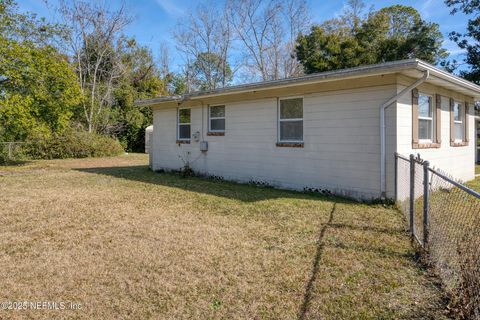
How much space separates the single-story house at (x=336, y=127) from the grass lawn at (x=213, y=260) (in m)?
1.17

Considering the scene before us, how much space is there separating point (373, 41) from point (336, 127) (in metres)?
18.2

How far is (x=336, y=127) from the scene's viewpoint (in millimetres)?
7211

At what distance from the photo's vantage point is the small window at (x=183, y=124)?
11.2m

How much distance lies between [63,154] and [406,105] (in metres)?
17.3

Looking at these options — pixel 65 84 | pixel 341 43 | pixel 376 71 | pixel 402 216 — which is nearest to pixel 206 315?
pixel 402 216

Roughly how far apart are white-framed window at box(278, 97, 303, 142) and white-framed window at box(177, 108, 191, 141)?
3.88 meters

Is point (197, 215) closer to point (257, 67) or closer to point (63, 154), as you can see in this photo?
point (63, 154)

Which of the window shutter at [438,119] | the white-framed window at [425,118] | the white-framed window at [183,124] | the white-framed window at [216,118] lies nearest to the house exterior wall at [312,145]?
the white-framed window at [216,118]

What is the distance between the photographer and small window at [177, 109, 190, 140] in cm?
1117

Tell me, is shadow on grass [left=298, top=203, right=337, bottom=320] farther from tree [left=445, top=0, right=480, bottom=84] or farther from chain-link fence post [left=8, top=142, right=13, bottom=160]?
tree [left=445, top=0, right=480, bottom=84]

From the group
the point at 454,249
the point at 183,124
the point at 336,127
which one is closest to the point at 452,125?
the point at 336,127

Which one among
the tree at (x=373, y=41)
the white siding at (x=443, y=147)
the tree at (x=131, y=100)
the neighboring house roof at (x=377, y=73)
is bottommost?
the white siding at (x=443, y=147)

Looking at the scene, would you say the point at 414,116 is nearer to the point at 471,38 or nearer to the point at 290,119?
the point at 290,119

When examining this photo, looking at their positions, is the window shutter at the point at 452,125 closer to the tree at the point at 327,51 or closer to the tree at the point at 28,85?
the tree at the point at 28,85
